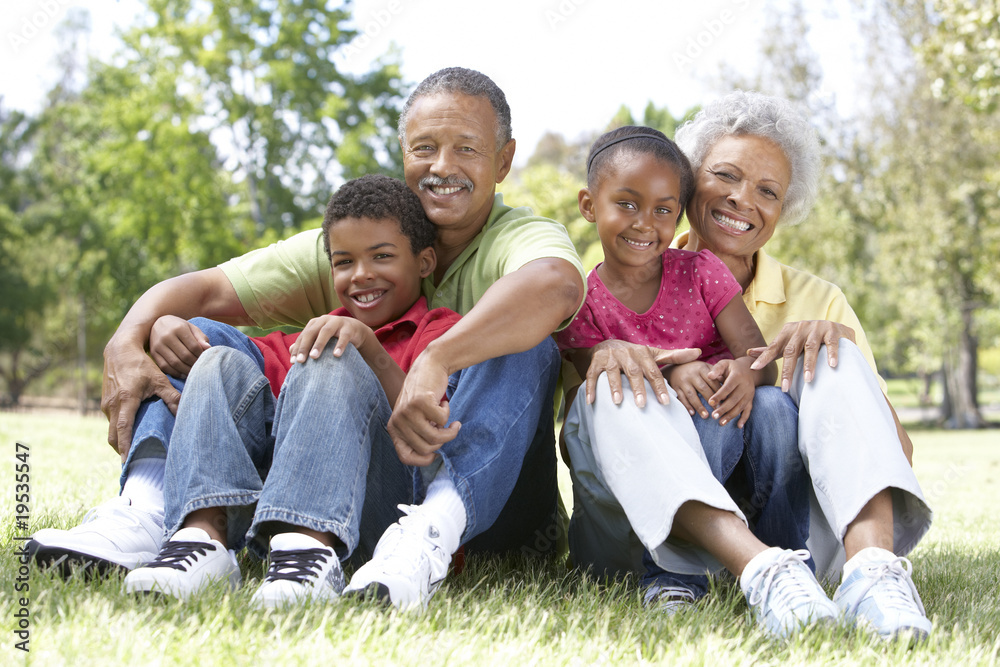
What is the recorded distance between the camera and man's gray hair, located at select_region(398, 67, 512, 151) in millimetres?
2641

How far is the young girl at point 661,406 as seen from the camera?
6.10 feet

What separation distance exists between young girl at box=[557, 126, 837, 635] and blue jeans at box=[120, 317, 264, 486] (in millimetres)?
1014

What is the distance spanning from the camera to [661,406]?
2008 mm

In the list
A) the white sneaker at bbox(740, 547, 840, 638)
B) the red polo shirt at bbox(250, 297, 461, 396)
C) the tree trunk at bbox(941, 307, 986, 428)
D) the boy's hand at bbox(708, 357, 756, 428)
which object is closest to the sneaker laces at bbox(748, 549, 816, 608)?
the white sneaker at bbox(740, 547, 840, 638)

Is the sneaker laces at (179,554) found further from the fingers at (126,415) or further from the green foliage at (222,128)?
the green foliage at (222,128)

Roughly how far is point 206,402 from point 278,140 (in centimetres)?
1535

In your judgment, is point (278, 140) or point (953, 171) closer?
point (278, 140)

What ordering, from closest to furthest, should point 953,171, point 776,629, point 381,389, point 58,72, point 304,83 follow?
point 776,629 < point 381,389 < point 304,83 < point 953,171 < point 58,72

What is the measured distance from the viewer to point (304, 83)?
15570 mm

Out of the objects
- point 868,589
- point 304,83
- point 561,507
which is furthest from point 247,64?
point 868,589

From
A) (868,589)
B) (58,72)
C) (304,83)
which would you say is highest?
(58,72)

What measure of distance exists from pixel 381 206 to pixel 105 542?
1243 mm

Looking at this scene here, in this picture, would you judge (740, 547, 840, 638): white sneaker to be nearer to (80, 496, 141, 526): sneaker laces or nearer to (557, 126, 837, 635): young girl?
(557, 126, 837, 635): young girl

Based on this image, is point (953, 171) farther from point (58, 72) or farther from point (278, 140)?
point (58, 72)
